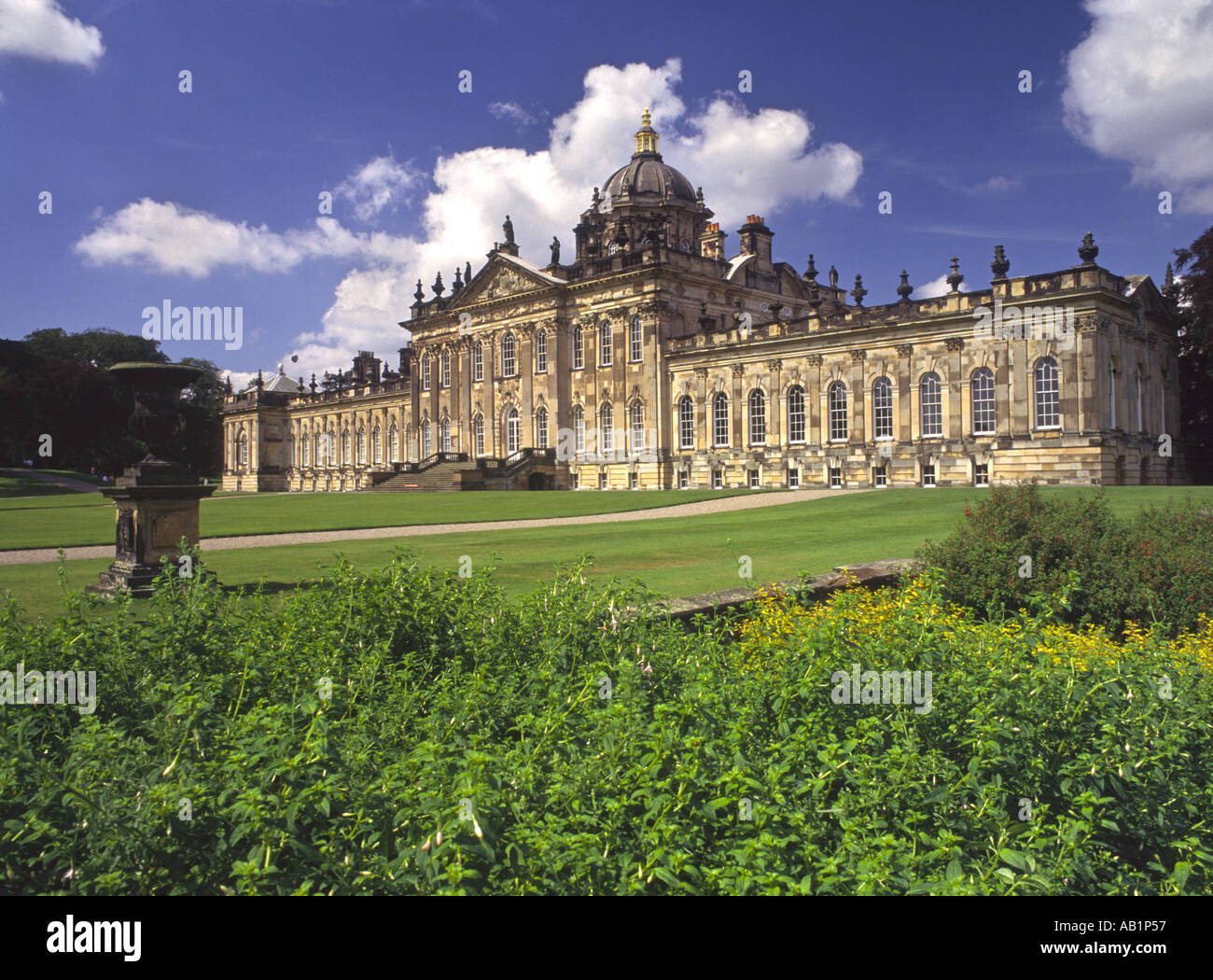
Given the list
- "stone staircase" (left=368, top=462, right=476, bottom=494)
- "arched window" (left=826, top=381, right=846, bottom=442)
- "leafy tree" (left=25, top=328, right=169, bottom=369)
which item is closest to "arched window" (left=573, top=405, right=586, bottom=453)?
"stone staircase" (left=368, top=462, right=476, bottom=494)

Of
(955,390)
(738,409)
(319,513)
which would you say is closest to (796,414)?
(738,409)

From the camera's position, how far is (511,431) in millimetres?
63938

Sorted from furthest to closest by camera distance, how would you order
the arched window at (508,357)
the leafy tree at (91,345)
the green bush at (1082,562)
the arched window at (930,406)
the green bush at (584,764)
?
the leafy tree at (91,345), the arched window at (508,357), the arched window at (930,406), the green bush at (1082,562), the green bush at (584,764)

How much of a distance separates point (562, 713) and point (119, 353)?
349 ft

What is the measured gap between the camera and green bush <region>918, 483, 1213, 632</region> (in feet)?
38.5

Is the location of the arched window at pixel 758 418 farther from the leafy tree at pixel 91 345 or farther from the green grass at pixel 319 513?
the leafy tree at pixel 91 345

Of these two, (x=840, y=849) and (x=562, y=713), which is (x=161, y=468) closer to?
(x=562, y=713)

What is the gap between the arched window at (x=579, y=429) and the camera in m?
58.1

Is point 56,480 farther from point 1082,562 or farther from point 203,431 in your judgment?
point 1082,562

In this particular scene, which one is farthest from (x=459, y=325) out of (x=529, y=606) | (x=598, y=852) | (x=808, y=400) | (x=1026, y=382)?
(x=598, y=852)

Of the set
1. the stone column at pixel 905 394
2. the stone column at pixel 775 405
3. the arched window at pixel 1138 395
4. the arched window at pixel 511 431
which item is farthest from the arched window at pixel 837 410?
the arched window at pixel 511 431

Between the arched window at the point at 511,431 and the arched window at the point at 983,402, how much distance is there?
1286 inches

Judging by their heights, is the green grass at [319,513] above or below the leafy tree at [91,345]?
below
